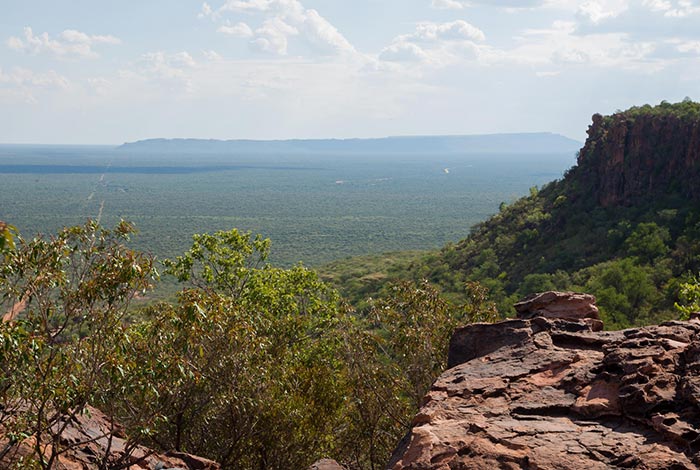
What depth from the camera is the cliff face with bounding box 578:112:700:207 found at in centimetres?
5788

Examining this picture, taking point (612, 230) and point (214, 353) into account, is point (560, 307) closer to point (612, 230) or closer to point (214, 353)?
point (214, 353)

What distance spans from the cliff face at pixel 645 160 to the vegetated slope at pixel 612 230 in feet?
0.29

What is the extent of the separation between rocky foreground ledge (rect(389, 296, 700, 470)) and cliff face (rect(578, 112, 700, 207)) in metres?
48.1

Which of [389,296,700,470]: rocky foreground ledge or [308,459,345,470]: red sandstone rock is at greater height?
[389,296,700,470]: rocky foreground ledge

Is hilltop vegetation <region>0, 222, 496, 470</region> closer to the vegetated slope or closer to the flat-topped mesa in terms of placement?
the flat-topped mesa

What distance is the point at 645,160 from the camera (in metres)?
61.8

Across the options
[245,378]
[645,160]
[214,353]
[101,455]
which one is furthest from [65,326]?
[645,160]

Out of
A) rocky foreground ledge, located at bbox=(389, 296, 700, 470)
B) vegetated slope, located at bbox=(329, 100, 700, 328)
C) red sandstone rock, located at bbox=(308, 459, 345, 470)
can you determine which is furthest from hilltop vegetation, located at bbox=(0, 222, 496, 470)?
vegetated slope, located at bbox=(329, 100, 700, 328)

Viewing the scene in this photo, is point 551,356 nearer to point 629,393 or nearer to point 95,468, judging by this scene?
point 629,393

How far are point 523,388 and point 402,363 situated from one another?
7960 mm

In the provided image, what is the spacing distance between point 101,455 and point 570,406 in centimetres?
926

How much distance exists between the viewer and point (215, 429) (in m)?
18.1

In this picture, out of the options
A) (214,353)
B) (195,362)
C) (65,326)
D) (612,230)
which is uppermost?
(65,326)

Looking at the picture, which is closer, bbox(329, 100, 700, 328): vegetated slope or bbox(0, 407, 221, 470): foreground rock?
bbox(0, 407, 221, 470): foreground rock
